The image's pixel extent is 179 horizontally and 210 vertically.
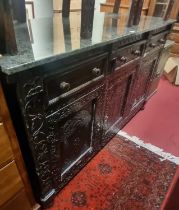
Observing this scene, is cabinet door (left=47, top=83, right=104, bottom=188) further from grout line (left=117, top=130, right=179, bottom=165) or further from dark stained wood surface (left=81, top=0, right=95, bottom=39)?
grout line (left=117, top=130, right=179, bottom=165)

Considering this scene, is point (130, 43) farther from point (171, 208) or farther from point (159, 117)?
point (159, 117)

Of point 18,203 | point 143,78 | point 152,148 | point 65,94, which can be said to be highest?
point 65,94

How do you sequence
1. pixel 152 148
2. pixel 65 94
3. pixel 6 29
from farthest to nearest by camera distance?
pixel 152 148 < pixel 65 94 < pixel 6 29

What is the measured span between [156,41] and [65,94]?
48.5 inches

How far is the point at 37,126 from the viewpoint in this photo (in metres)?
0.80

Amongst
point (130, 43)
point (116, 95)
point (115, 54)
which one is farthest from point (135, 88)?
point (115, 54)

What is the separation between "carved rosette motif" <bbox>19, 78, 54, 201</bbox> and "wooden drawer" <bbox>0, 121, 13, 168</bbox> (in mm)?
88

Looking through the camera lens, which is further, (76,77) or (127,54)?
(127,54)

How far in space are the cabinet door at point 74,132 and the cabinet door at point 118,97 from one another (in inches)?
4.5

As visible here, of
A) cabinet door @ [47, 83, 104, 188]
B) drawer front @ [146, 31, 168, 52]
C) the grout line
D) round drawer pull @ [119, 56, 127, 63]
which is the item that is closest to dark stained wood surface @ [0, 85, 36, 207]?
cabinet door @ [47, 83, 104, 188]

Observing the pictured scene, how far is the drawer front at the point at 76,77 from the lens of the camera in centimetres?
79

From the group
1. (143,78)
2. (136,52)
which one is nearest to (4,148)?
(136,52)

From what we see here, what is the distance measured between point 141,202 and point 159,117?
3.61ft

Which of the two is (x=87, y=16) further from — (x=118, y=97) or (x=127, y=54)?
(x=118, y=97)
